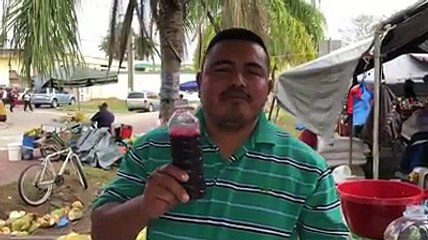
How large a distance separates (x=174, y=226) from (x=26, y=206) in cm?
771

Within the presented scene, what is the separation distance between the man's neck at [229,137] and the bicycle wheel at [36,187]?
768 centimetres

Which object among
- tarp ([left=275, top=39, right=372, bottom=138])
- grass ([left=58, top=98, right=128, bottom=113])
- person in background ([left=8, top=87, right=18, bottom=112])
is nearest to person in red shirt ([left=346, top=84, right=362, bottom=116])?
tarp ([left=275, top=39, right=372, bottom=138])

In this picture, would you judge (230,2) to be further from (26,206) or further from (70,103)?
(70,103)

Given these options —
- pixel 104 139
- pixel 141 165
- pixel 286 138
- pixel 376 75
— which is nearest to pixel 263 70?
pixel 286 138

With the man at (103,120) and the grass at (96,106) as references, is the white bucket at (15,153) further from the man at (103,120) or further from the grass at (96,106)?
the grass at (96,106)

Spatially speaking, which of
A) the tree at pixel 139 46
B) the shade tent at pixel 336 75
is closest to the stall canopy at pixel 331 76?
the shade tent at pixel 336 75

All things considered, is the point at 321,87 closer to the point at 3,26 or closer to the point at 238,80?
the point at 3,26

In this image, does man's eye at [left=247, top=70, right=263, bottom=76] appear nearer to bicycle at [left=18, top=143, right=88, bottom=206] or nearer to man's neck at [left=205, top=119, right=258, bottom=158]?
man's neck at [left=205, top=119, right=258, bottom=158]

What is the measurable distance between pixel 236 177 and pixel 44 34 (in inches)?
119

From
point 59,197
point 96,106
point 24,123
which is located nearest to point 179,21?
point 59,197

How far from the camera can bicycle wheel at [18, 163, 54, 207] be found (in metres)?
8.51

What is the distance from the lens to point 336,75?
4.70m

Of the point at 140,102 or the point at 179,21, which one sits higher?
the point at 179,21

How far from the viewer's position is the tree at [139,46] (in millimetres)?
4668
